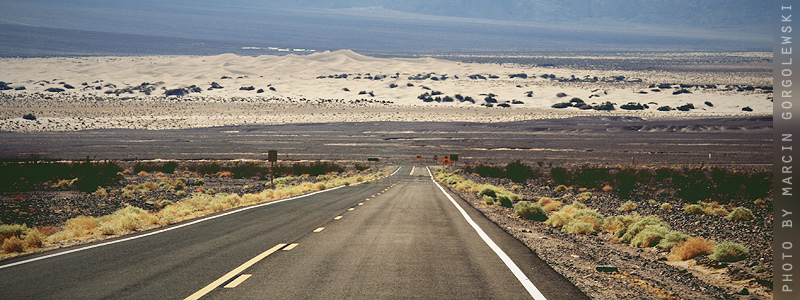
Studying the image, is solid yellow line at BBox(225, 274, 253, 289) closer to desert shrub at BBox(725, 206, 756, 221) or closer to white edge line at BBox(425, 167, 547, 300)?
white edge line at BBox(425, 167, 547, 300)

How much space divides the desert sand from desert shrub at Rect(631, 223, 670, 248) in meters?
81.0

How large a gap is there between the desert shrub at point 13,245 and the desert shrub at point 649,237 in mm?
11752

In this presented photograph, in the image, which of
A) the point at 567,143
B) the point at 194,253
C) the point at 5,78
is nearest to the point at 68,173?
the point at 194,253

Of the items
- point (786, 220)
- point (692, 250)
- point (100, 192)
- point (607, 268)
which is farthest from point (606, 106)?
point (607, 268)

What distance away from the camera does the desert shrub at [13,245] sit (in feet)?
34.0

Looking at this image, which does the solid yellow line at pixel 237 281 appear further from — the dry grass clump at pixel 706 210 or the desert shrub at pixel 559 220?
the dry grass clump at pixel 706 210

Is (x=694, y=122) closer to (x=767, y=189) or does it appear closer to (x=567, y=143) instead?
(x=567, y=143)

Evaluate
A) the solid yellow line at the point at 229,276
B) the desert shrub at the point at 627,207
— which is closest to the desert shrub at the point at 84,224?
the solid yellow line at the point at 229,276

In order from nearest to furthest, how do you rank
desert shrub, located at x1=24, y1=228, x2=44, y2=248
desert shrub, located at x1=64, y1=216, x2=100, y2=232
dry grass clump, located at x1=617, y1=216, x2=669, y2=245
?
desert shrub, located at x1=24, y1=228, x2=44, y2=248 → dry grass clump, located at x1=617, y1=216, x2=669, y2=245 → desert shrub, located at x1=64, y1=216, x2=100, y2=232

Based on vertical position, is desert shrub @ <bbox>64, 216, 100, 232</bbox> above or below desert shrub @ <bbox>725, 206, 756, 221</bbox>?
above

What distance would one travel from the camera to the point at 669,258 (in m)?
10.3

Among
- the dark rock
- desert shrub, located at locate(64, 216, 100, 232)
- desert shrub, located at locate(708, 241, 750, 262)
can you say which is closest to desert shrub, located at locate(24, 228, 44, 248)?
desert shrub, located at locate(64, 216, 100, 232)

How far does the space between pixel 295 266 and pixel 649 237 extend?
740 centimetres

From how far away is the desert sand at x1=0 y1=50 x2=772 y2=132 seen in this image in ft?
311
